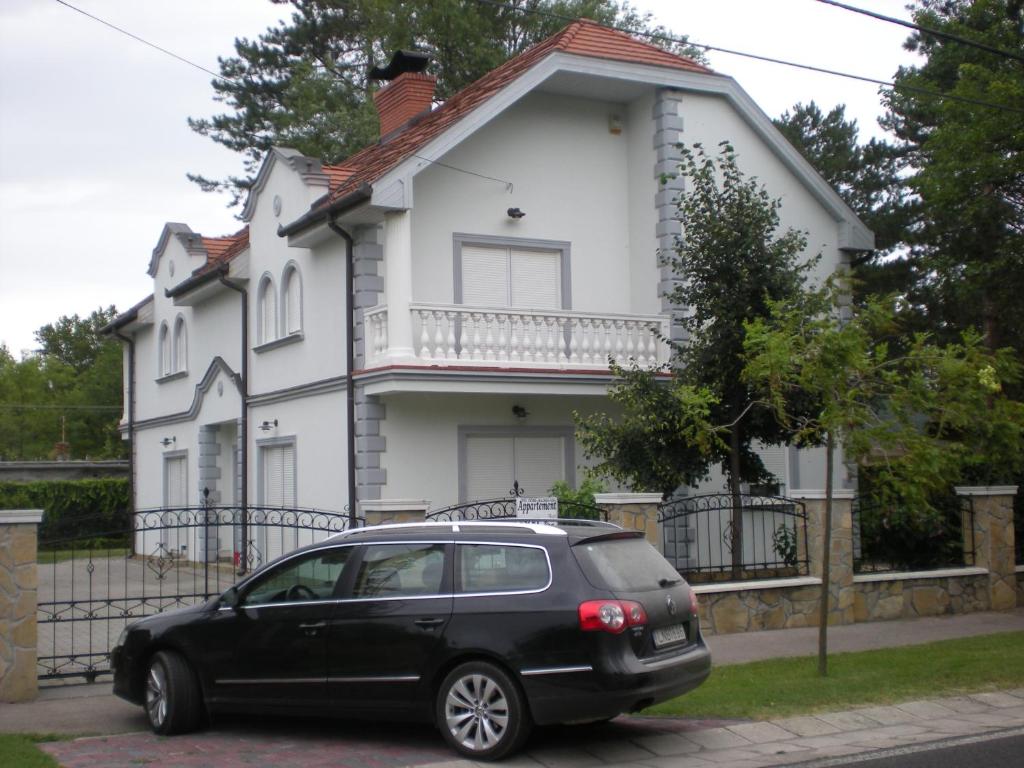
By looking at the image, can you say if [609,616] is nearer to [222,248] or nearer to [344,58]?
[222,248]

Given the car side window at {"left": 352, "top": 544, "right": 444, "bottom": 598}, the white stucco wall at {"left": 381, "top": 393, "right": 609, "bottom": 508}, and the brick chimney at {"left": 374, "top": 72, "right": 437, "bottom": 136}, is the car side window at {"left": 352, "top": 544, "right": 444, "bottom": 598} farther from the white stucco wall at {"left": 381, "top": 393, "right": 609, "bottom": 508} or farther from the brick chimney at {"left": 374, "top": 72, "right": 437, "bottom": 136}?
the brick chimney at {"left": 374, "top": 72, "right": 437, "bottom": 136}

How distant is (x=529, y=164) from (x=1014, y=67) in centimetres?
903

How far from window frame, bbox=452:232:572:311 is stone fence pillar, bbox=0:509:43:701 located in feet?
28.2

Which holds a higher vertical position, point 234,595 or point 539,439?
point 539,439

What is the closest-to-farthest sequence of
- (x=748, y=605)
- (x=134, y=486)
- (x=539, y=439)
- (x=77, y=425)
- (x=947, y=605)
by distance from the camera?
1. (x=748, y=605)
2. (x=947, y=605)
3. (x=539, y=439)
4. (x=134, y=486)
5. (x=77, y=425)

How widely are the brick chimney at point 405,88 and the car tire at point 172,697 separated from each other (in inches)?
623

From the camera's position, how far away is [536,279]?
769 inches

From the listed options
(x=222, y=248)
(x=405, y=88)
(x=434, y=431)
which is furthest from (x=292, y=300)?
(x=222, y=248)

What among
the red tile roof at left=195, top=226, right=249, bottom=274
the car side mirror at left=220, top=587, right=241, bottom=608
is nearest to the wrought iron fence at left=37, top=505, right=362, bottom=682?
the car side mirror at left=220, top=587, right=241, bottom=608

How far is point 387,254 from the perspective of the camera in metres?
17.1

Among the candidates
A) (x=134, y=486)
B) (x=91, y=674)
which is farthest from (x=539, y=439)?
(x=134, y=486)

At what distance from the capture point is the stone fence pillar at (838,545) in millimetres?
14492

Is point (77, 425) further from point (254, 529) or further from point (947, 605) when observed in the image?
point (947, 605)

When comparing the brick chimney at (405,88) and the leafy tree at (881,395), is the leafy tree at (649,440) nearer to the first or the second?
the leafy tree at (881,395)
